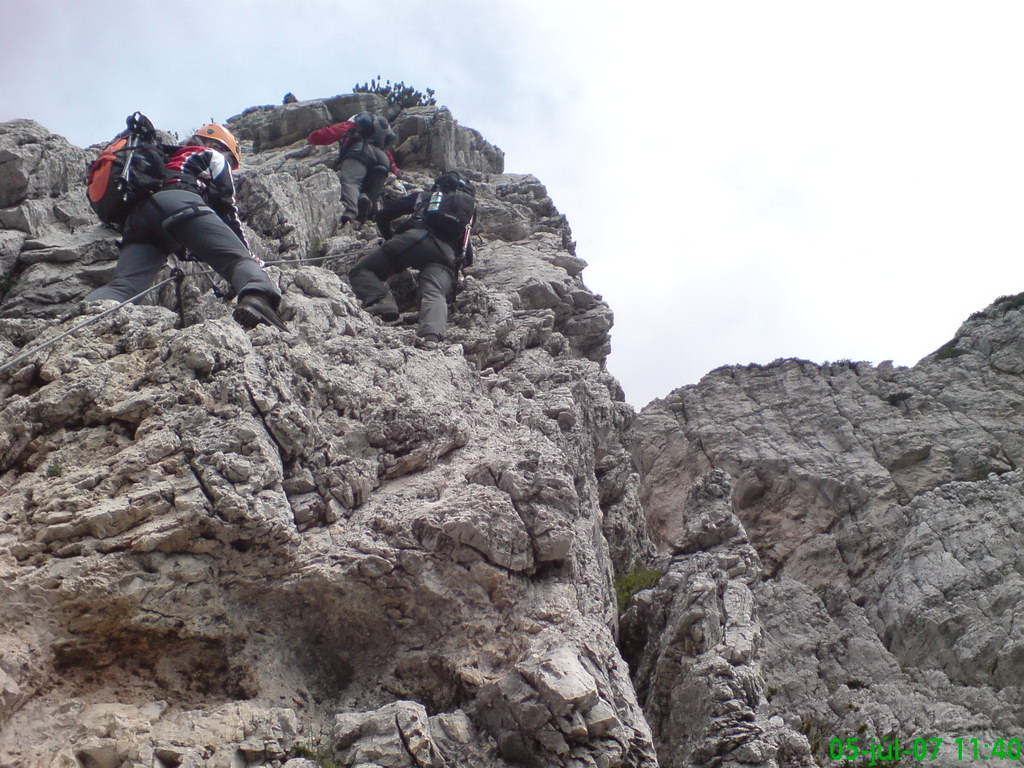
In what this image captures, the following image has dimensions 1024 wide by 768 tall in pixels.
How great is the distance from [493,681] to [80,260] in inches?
315

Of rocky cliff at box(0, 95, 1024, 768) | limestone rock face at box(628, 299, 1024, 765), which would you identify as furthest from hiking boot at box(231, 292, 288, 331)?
limestone rock face at box(628, 299, 1024, 765)

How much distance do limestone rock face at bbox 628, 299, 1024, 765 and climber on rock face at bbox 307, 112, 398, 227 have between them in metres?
7.21

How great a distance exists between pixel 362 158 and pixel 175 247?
7807 millimetres

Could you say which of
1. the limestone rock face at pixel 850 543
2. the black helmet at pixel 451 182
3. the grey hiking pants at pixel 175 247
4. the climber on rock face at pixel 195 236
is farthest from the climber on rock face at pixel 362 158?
the limestone rock face at pixel 850 543

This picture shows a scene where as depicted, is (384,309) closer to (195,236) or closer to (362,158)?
(195,236)

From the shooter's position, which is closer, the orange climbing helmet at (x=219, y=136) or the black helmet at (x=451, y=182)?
the orange climbing helmet at (x=219, y=136)

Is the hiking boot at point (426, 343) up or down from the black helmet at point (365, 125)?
down

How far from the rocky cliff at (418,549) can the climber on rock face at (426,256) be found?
0.55m

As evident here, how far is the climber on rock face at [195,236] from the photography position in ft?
30.9

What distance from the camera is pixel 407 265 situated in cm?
1305

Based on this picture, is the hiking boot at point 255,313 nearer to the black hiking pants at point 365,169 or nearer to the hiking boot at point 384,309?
the hiking boot at point 384,309

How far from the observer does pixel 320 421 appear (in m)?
8.42

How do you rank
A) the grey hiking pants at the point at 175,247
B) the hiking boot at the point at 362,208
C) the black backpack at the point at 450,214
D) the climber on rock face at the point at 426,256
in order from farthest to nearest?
the hiking boot at the point at 362,208 < the black backpack at the point at 450,214 < the climber on rock face at the point at 426,256 < the grey hiking pants at the point at 175,247

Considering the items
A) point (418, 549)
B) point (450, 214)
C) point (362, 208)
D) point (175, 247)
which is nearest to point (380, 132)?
point (362, 208)
